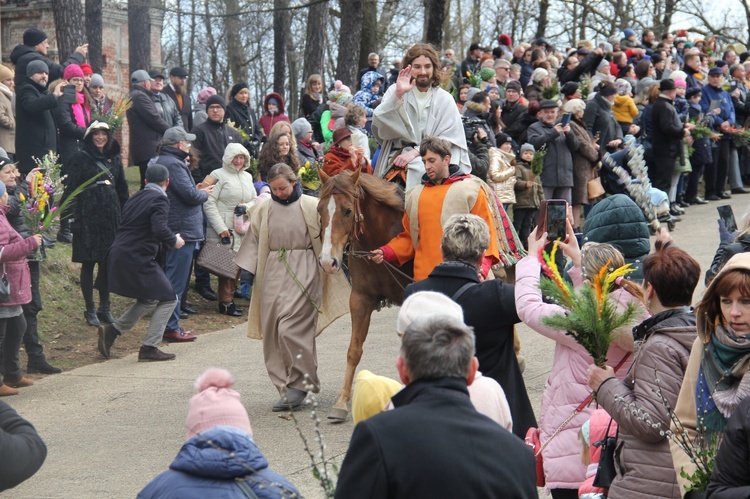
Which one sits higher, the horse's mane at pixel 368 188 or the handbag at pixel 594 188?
the horse's mane at pixel 368 188

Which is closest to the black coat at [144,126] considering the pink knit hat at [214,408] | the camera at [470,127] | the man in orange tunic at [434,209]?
the camera at [470,127]

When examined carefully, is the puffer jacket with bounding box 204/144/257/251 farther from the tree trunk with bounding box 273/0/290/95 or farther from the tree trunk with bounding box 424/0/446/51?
the tree trunk with bounding box 273/0/290/95

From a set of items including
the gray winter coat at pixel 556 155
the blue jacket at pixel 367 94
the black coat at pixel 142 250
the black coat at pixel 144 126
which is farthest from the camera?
the blue jacket at pixel 367 94

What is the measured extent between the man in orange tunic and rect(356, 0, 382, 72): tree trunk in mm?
13910

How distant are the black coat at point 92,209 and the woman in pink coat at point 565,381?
7.19 metres

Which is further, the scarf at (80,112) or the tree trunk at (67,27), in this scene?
the tree trunk at (67,27)

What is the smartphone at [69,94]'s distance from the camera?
13594mm

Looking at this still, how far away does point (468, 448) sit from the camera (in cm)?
327

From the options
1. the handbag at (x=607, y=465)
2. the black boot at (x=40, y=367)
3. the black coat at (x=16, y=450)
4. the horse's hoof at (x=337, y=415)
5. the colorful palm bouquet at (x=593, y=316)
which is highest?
the colorful palm bouquet at (x=593, y=316)

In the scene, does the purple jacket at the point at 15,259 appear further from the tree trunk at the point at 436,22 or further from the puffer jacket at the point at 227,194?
the tree trunk at the point at 436,22

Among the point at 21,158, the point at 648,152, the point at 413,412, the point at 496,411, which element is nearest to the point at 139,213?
the point at 21,158

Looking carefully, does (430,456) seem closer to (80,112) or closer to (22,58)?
(80,112)

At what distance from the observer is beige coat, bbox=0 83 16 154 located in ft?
43.8

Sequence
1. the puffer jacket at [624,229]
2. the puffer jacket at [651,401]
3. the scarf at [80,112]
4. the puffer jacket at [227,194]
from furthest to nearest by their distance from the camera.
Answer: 1. the scarf at [80,112]
2. the puffer jacket at [227,194]
3. the puffer jacket at [624,229]
4. the puffer jacket at [651,401]
